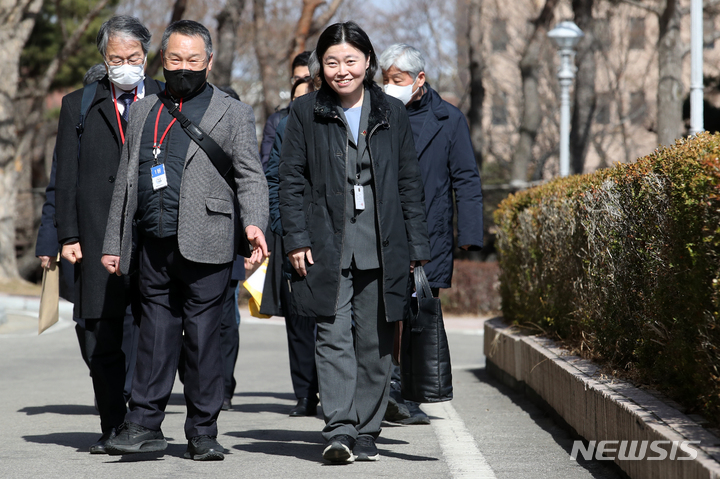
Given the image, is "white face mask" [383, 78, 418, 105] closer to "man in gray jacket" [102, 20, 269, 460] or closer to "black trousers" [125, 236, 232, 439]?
"man in gray jacket" [102, 20, 269, 460]

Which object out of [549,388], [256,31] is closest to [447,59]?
[256,31]

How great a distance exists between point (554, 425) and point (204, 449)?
2199 millimetres

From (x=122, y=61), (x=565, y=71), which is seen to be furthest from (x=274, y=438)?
(x=565, y=71)

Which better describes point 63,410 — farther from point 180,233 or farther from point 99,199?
point 180,233

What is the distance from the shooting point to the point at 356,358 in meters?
Result: 4.74

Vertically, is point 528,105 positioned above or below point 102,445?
above

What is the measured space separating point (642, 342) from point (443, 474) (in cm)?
111

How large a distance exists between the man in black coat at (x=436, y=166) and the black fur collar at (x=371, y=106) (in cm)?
102

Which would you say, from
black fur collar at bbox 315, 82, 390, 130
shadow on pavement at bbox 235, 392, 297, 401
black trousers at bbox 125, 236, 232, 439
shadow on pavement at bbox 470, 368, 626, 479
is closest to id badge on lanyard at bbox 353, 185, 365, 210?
black fur collar at bbox 315, 82, 390, 130

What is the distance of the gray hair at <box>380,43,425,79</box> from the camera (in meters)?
5.84

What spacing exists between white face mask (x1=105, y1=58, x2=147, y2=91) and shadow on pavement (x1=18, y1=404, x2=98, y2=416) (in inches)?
94.5

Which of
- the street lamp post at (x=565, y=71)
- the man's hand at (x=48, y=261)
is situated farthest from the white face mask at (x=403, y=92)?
the street lamp post at (x=565, y=71)

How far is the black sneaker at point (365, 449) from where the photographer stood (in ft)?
14.9

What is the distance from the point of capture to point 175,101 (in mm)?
4641
